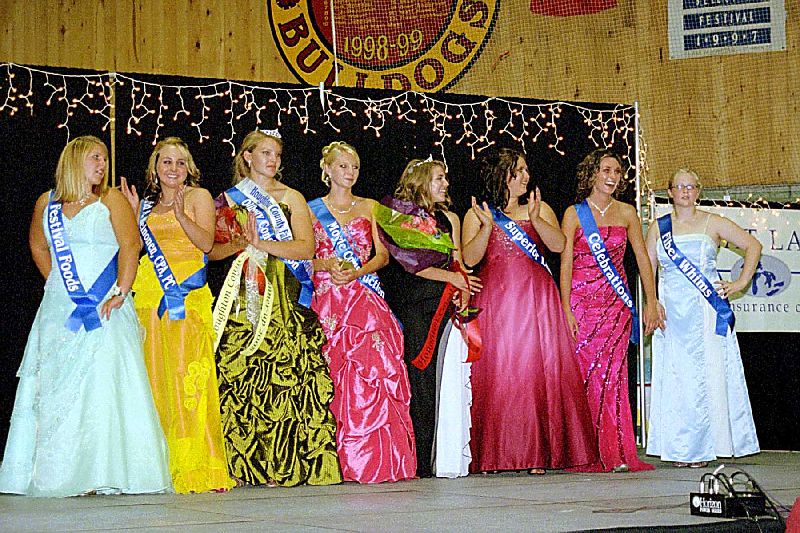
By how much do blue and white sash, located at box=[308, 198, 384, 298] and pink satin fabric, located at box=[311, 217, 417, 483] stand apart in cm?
2

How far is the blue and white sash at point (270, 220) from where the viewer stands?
5.00 meters

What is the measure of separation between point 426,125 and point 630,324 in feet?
4.41

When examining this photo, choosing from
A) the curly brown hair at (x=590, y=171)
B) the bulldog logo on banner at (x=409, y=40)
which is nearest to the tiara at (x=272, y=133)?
the curly brown hair at (x=590, y=171)

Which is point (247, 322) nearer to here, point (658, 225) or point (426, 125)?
point (426, 125)

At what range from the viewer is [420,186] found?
17.6ft

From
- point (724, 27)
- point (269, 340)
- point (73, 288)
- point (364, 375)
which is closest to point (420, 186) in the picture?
point (364, 375)

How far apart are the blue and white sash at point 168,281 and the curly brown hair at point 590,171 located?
6.30ft

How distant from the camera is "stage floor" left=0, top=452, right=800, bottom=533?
11.8 ft

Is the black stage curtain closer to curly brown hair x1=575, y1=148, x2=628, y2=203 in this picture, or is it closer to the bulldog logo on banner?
curly brown hair x1=575, y1=148, x2=628, y2=203

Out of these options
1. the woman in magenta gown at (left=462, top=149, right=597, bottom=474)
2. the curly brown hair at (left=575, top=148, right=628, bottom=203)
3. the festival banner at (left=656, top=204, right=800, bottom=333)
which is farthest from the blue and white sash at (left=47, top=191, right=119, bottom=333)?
the festival banner at (left=656, top=204, right=800, bottom=333)

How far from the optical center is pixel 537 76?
8266 mm

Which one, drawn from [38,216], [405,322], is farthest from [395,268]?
[38,216]

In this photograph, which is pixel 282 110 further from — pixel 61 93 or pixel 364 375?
pixel 364 375

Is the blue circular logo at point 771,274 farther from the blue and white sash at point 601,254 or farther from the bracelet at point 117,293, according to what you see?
the bracelet at point 117,293
